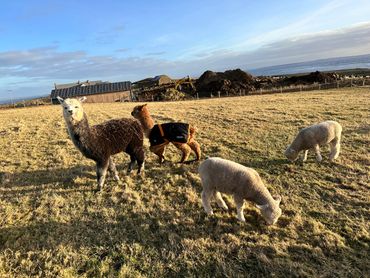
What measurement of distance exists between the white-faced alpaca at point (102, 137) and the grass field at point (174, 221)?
62 centimetres

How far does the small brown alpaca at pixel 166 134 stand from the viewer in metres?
8.24

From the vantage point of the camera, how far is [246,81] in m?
50.7

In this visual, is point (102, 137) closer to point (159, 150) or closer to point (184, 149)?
point (159, 150)

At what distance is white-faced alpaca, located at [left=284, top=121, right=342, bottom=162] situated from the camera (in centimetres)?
858

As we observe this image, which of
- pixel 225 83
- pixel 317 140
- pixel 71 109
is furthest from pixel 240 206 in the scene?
pixel 225 83

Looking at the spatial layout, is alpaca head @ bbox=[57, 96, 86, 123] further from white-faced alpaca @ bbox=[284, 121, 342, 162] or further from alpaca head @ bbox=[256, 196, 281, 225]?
white-faced alpaca @ bbox=[284, 121, 342, 162]

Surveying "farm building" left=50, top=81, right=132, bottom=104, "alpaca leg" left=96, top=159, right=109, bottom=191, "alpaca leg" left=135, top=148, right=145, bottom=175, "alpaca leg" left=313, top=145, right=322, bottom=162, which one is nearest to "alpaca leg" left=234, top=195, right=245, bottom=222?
"alpaca leg" left=135, top=148, right=145, bottom=175

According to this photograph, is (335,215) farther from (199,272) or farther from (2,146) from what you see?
(2,146)

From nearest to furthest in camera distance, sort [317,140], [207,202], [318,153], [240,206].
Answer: [240,206]
[207,202]
[317,140]
[318,153]

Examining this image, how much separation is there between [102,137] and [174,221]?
104 inches

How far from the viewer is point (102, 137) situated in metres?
7.36

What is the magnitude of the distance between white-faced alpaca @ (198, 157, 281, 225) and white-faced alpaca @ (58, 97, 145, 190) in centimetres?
246

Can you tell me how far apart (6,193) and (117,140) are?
298 centimetres

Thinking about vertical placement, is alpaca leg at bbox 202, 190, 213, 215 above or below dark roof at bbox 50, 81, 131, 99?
below
